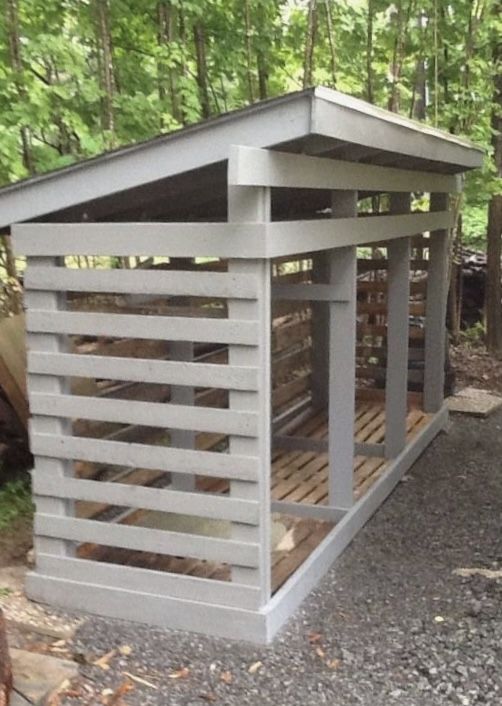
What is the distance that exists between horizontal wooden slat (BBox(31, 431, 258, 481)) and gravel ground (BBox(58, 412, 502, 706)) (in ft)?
2.68

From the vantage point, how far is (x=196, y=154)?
12.2 ft

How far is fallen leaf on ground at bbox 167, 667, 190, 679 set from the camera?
3.77 meters

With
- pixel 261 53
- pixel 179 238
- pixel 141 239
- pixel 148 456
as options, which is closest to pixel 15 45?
pixel 261 53

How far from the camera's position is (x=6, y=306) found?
6.70 m

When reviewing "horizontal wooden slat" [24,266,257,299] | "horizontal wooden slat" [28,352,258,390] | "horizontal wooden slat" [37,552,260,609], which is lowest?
"horizontal wooden slat" [37,552,260,609]

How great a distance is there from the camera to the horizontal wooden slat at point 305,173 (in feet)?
11.6

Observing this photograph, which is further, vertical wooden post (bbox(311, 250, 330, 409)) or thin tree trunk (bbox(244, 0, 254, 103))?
vertical wooden post (bbox(311, 250, 330, 409))

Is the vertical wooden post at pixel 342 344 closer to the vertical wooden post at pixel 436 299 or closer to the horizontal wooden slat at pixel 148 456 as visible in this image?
the horizontal wooden slat at pixel 148 456

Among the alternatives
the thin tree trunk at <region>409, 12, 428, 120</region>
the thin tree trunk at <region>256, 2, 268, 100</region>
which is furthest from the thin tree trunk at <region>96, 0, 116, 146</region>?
the thin tree trunk at <region>409, 12, 428, 120</region>

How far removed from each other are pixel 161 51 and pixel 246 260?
11.3ft

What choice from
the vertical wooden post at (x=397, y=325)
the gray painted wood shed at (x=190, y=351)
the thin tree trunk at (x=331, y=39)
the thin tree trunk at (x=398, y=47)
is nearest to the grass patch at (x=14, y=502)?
the gray painted wood shed at (x=190, y=351)

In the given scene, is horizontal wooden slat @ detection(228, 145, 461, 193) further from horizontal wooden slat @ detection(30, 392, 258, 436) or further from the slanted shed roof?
horizontal wooden slat @ detection(30, 392, 258, 436)

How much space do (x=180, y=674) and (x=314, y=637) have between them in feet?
2.27

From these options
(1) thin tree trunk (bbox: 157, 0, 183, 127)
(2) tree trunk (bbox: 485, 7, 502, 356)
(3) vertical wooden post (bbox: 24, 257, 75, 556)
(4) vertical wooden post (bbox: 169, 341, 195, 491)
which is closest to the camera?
(3) vertical wooden post (bbox: 24, 257, 75, 556)
